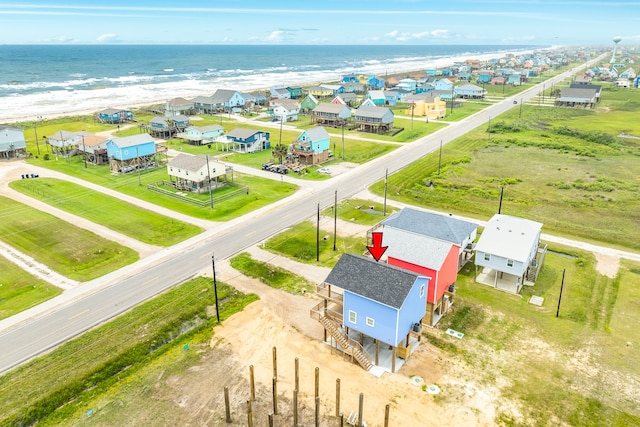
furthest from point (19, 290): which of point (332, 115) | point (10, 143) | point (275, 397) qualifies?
point (332, 115)

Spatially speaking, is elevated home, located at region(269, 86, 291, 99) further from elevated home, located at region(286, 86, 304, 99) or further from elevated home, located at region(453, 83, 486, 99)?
elevated home, located at region(453, 83, 486, 99)

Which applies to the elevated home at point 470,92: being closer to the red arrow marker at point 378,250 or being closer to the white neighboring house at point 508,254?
the white neighboring house at point 508,254

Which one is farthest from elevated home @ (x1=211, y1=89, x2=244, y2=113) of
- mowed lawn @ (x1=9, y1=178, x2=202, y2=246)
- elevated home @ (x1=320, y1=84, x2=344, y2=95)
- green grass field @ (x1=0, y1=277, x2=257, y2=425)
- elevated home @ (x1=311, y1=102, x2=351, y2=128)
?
green grass field @ (x1=0, y1=277, x2=257, y2=425)

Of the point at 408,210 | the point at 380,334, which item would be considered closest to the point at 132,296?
the point at 380,334

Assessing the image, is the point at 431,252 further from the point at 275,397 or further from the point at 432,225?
the point at 275,397

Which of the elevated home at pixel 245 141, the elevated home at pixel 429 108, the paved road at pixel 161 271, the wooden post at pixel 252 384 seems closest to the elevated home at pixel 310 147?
the paved road at pixel 161 271

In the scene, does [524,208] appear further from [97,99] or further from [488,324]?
[97,99]
